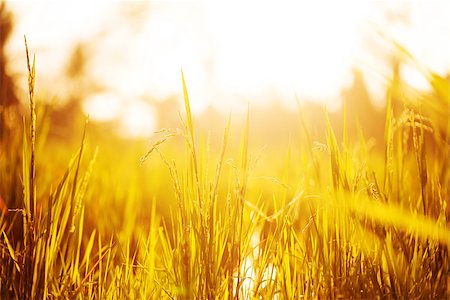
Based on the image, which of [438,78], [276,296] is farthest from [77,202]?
[438,78]

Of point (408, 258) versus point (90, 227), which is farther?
point (90, 227)

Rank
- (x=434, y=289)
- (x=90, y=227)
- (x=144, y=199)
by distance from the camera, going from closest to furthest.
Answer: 1. (x=434, y=289)
2. (x=90, y=227)
3. (x=144, y=199)

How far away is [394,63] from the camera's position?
1.22 m

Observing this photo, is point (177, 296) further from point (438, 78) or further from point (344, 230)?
point (438, 78)

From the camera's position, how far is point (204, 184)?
3.30ft

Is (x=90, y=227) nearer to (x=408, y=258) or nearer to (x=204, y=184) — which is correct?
(x=204, y=184)

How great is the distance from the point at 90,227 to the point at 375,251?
120 cm

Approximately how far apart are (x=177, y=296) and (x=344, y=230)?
0.38m

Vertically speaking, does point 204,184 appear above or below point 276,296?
above

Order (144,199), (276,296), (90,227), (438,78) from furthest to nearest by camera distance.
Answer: (144,199) < (90,227) < (276,296) < (438,78)

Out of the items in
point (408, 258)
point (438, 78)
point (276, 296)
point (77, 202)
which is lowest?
point (276, 296)

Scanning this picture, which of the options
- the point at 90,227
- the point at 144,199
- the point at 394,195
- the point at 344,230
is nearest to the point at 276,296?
the point at 344,230

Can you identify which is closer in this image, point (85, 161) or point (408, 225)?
point (408, 225)

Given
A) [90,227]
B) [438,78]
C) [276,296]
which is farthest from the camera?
[90,227]
